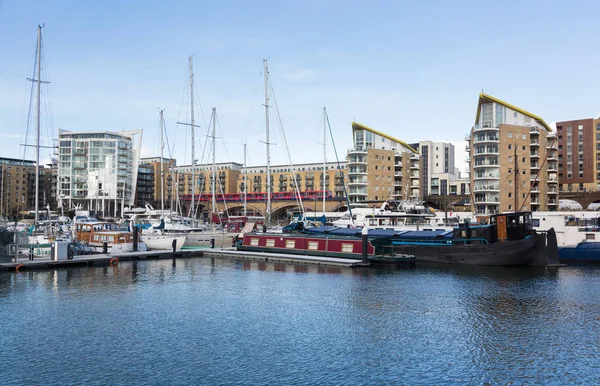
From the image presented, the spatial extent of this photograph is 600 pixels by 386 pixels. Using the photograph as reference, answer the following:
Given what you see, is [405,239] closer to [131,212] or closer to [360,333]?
[360,333]

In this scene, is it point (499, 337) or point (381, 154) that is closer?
point (499, 337)

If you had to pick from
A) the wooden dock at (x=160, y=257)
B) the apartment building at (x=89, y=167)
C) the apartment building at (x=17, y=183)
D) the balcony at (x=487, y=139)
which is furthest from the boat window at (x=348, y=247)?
the apartment building at (x=17, y=183)

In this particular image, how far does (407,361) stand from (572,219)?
57882mm

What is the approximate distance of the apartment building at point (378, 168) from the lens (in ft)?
355

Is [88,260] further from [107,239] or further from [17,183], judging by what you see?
[17,183]

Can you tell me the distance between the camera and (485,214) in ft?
292

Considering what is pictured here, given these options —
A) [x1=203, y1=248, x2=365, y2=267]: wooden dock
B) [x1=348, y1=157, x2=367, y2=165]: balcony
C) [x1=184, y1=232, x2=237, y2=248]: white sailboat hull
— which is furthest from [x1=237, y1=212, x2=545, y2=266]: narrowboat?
[x1=348, y1=157, x2=367, y2=165]: balcony

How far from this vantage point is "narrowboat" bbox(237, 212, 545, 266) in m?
46.3

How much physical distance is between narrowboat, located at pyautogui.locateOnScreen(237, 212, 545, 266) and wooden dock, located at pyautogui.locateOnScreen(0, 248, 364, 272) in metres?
2.39

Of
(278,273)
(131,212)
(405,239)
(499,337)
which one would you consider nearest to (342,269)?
(278,273)

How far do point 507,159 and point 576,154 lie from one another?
60.8m

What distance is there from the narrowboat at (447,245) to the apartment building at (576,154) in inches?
3852

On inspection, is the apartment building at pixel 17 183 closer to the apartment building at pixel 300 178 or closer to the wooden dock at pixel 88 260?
the apartment building at pixel 300 178

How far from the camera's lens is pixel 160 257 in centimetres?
5488
